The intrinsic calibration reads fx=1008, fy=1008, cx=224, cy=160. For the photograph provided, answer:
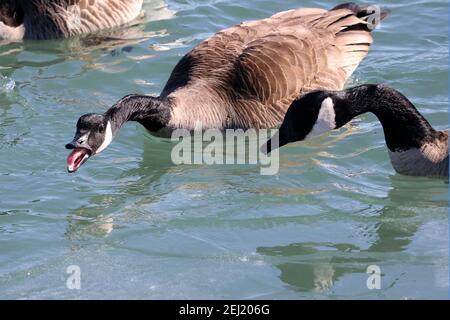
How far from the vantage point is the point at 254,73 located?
10945 mm

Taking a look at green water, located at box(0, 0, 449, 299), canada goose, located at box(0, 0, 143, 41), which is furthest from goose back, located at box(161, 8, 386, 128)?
canada goose, located at box(0, 0, 143, 41)

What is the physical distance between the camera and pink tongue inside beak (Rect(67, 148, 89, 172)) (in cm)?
916

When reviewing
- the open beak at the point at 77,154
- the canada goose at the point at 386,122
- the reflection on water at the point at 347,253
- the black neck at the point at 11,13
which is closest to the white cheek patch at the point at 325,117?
the canada goose at the point at 386,122

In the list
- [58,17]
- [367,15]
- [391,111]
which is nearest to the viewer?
[391,111]

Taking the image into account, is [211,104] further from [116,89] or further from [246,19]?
[246,19]

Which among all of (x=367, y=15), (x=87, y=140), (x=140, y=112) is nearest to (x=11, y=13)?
(x=140, y=112)

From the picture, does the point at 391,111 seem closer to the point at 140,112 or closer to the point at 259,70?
the point at 259,70

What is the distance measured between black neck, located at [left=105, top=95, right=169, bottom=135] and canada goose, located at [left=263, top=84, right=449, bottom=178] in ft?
4.83

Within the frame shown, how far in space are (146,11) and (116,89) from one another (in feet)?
9.93

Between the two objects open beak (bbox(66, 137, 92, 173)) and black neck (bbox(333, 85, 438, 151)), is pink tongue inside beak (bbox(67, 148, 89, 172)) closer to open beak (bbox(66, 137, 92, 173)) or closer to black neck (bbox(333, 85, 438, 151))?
open beak (bbox(66, 137, 92, 173))

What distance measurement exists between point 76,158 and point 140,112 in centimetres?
122

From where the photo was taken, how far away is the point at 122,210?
9172 millimetres

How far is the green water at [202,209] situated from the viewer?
26.0ft

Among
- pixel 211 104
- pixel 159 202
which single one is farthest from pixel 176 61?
pixel 159 202
